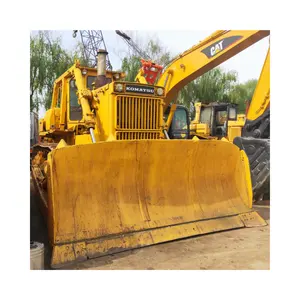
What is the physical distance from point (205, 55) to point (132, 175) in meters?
2.47

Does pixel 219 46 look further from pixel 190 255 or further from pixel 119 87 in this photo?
pixel 190 255

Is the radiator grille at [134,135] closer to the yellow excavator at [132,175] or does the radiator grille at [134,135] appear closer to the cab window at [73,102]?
the yellow excavator at [132,175]

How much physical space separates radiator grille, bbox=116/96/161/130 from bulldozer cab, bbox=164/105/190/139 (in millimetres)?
2480

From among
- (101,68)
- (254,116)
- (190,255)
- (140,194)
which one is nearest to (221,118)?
(254,116)

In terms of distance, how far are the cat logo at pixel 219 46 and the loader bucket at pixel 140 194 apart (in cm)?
146

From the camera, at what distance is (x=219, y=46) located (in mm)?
4922

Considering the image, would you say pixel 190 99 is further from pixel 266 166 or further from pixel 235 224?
pixel 235 224

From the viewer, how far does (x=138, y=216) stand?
3758mm

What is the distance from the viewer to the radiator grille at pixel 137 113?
4.30 metres

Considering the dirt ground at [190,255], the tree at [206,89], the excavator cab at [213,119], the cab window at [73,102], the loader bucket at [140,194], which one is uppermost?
the tree at [206,89]

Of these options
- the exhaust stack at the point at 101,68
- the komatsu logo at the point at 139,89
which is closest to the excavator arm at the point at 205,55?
the komatsu logo at the point at 139,89

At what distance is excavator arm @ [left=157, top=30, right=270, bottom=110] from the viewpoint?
14.6ft
